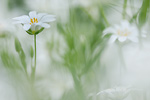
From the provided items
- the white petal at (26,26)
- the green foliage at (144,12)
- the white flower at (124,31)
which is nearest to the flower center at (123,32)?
the white flower at (124,31)

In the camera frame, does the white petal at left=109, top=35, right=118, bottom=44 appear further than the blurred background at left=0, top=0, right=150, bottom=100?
Yes

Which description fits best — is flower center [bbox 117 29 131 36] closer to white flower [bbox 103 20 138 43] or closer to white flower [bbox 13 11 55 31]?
white flower [bbox 103 20 138 43]

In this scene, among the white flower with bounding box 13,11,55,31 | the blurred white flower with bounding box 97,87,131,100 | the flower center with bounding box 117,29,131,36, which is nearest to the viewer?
the blurred white flower with bounding box 97,87,131,100

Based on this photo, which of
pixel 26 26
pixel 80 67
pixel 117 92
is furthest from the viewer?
pixel 80 67

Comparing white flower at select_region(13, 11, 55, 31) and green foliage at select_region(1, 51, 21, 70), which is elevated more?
white flower at select_region(13, 11, 55, 31)

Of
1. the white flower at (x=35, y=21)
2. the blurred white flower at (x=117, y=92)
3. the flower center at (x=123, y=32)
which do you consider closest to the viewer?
the blurred white flower at (x=117, y=92)

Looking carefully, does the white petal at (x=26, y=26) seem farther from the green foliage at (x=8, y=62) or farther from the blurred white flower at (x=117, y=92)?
the blurred white flower at (x=117, y=92)

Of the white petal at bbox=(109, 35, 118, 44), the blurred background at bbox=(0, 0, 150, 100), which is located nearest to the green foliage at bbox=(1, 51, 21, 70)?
the blurred background at bbox=(0, 0, 150, 100)

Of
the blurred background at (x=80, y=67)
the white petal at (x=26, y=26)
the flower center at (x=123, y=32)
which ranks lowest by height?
the blurred background at (x=80, y=67)

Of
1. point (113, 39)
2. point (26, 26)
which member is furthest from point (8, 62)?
point (113, 39)

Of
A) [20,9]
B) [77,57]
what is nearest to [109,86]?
[77,57]

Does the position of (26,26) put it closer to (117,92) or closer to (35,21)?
(35,21)

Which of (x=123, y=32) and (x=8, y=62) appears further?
(x=123, y=32)
